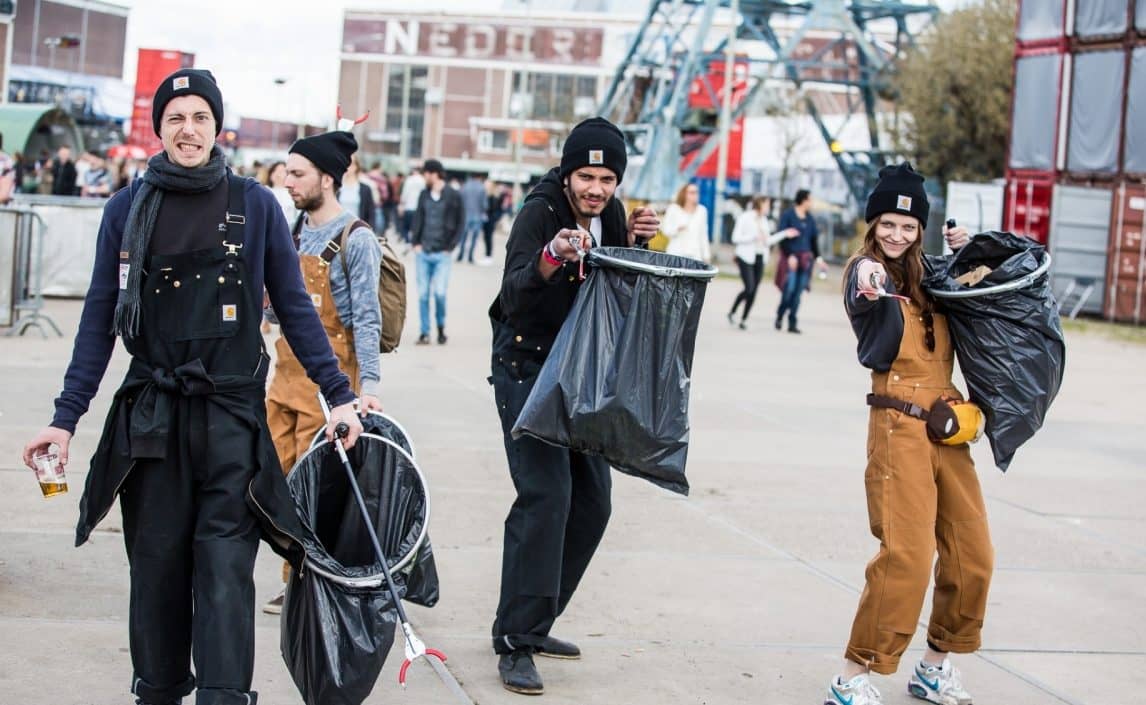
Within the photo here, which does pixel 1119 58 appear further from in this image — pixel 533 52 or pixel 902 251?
pixel 533 52

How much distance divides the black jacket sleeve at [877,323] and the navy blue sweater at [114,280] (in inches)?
65.3

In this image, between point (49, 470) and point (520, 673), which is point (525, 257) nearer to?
point (520, 673)

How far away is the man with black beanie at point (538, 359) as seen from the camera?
4.91 metres

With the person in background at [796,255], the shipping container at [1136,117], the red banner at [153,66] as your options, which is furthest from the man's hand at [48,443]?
the shipping container at [1136,117]

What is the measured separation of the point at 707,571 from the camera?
6.69m

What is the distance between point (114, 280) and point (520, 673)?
6.07 ft

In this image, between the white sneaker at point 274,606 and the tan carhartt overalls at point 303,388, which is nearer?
the tan carhartt overalls at point 303,388

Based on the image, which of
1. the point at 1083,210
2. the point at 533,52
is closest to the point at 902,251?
the point at 1083,210

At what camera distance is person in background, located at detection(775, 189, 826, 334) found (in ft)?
61.6

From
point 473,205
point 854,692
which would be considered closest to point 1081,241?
point 473,205

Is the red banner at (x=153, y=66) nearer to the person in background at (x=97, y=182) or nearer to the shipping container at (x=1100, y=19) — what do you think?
the person in background at (x=97, y=182)

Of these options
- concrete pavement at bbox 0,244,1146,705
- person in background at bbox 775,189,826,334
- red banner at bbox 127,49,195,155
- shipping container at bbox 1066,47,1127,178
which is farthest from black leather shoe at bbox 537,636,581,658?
shipping container at bbox 1066,47,1127,178

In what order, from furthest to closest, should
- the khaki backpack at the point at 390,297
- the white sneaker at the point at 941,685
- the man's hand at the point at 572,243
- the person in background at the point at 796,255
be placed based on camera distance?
1. the person in background at the point at 796,255
2. the khaki backpack at the point at 390,297
3. the white sneaker at the point at 941,685
4. the man's hand at the point at 572,243

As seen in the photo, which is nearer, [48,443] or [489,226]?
[48,443]
